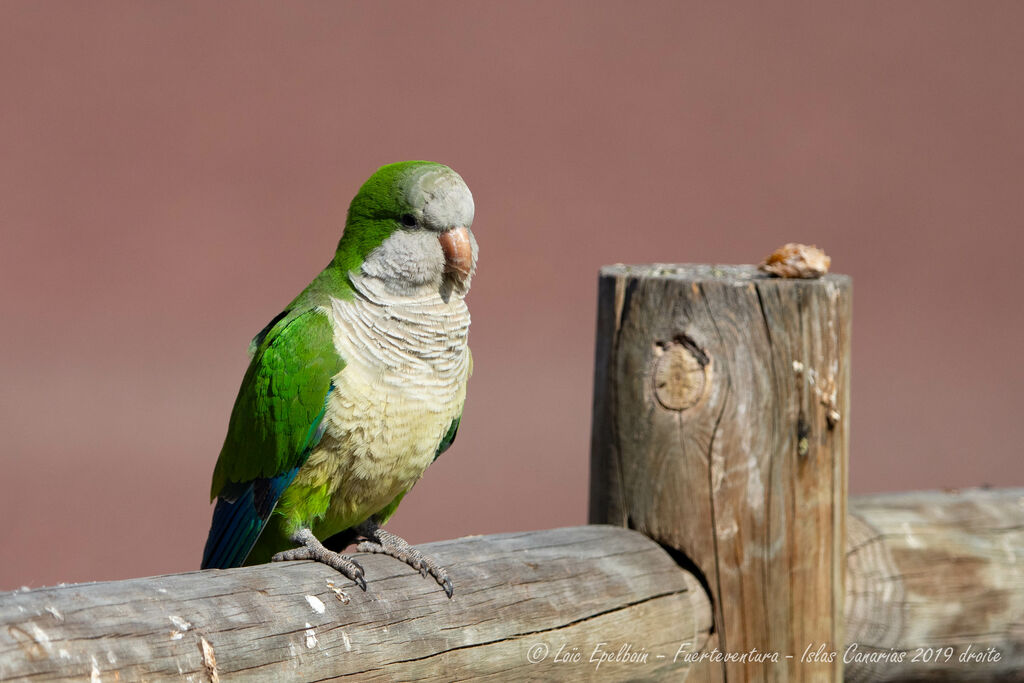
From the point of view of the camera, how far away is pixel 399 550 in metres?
2.15

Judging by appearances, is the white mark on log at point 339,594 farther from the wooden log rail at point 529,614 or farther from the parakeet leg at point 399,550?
the parakeet leg at point 399,550

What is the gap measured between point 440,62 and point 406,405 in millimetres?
9376

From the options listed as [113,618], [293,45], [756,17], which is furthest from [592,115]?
[113,618]

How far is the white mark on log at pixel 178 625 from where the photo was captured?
155 cm

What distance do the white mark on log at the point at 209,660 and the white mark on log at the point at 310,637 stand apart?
0.16m

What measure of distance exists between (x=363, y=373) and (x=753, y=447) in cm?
81

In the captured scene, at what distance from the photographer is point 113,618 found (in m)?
1.51

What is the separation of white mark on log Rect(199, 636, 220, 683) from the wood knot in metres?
1.09

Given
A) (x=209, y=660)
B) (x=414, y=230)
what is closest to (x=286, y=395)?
(x=414, y=230)

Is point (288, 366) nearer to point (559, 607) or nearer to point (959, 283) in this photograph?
point (559, 607)

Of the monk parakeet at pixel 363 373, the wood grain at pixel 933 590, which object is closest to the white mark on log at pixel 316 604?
the monk parakeet at pixel 363 373

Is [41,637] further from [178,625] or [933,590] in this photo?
[933,590]

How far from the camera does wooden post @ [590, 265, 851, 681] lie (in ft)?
7.38

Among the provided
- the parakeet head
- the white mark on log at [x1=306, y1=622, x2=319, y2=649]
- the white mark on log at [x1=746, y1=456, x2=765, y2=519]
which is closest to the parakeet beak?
the parakeet head
